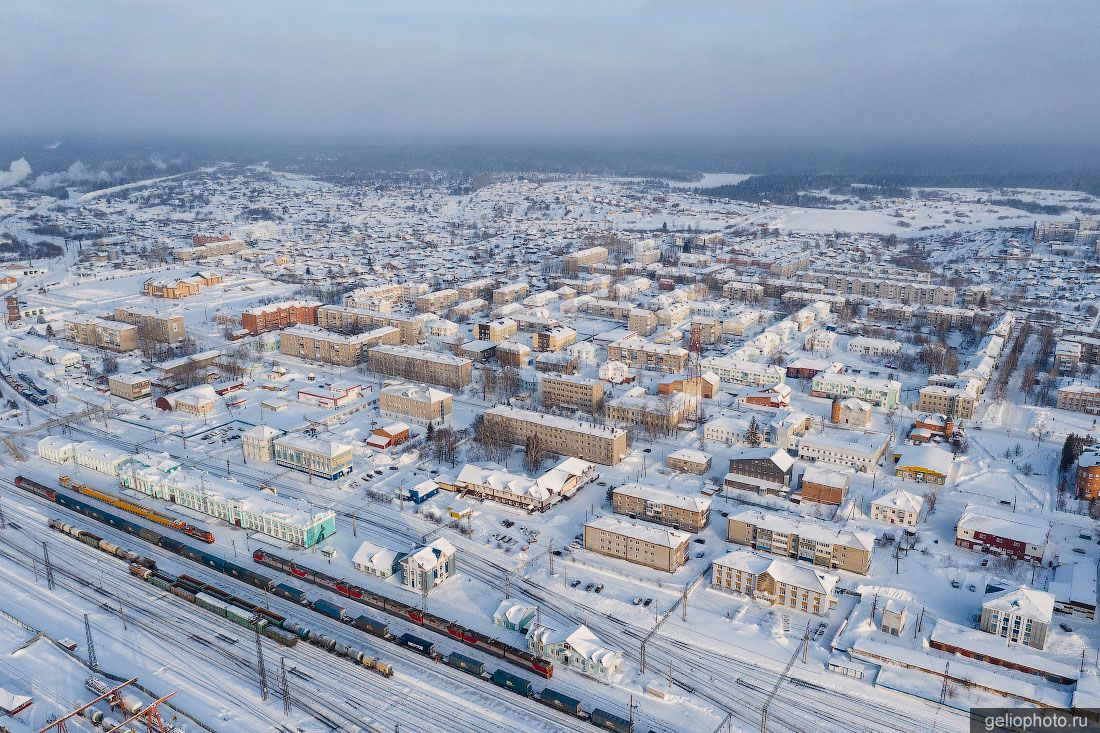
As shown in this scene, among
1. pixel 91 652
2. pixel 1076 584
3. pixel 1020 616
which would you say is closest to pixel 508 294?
pixel 91 652

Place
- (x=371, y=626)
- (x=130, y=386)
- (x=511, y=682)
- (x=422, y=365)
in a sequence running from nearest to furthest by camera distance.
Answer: (x=511, y=682) → (x=371, y=626) → (x=130, y=386) → (x=422, y=365)

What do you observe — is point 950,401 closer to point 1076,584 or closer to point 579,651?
point 1076,584

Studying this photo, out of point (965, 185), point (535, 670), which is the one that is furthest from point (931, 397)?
point (965, 185)

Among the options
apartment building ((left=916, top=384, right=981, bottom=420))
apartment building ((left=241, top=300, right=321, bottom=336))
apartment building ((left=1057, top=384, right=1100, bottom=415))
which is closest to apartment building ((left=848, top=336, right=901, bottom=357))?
apartment building ((left=916, top=384, right=981, bottom=420))

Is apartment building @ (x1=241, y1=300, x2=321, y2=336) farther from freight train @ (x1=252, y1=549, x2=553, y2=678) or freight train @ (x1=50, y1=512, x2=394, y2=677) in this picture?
freight train @ (x1=252, y1=549, x2=553, y2=678)

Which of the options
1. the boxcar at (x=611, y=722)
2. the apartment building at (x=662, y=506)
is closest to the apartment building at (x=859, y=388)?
the apartment building at (x=662, y=506)
